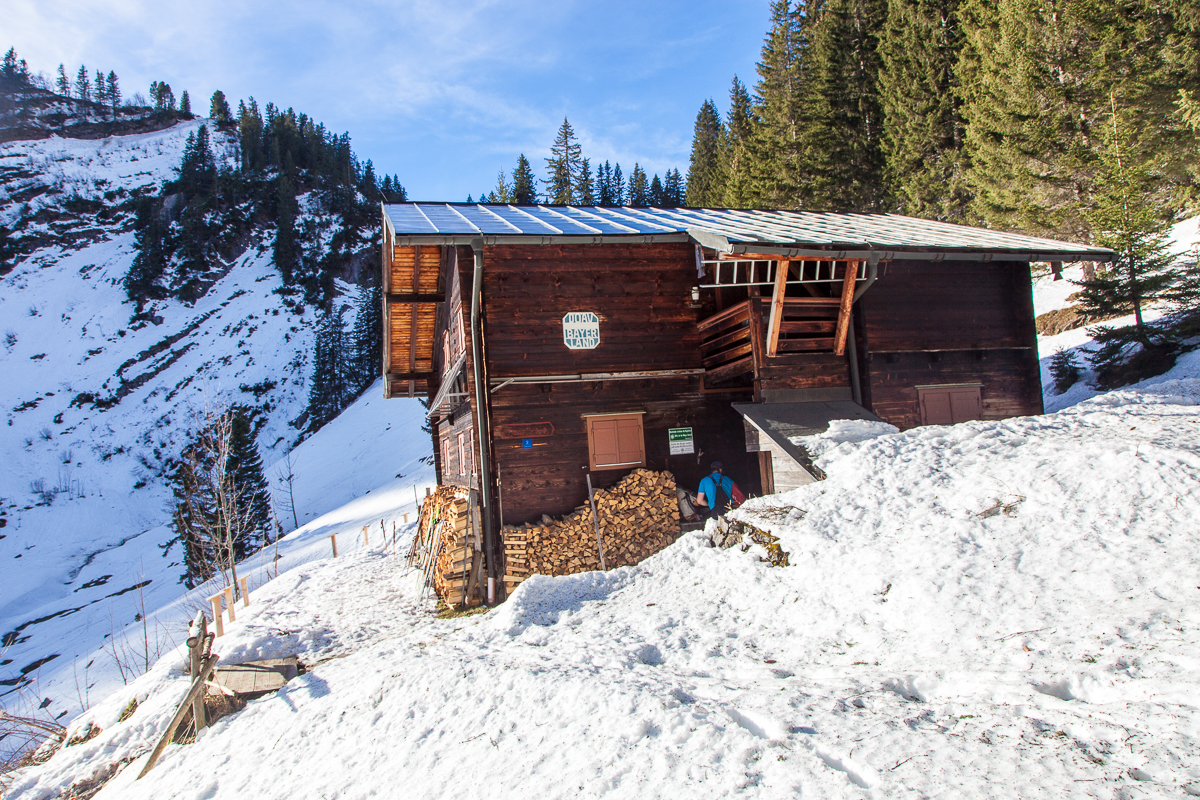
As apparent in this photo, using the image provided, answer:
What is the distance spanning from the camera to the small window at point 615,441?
460 inches

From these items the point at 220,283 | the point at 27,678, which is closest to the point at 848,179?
the point at 27,678

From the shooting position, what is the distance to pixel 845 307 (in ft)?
35.7

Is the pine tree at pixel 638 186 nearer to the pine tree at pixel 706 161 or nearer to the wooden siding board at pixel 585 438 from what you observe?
the pine tree at pixel 706 161

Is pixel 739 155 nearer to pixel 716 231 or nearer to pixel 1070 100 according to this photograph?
pixel 1070 100

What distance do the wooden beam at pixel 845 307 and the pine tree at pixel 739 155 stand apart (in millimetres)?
28149

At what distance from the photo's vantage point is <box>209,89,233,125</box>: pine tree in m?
136

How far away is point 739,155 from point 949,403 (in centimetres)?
3224

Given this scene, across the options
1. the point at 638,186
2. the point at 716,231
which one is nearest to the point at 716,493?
the point at 716,231

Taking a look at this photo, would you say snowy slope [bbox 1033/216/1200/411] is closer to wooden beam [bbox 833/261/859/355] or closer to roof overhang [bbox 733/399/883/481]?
wooden beam [bbox 833/261/859/355]

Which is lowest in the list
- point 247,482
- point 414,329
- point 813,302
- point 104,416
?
point 247,482

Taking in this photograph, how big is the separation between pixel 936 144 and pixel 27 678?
168 feet

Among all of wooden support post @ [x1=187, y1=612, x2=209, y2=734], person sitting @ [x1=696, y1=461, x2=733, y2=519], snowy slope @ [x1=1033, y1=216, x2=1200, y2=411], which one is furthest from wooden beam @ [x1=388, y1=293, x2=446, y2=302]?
snowy slope @ [x1=1033, y1=216, x2=1200, y2=411]

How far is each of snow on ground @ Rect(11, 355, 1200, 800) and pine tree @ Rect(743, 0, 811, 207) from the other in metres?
28.2

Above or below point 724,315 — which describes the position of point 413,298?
above
